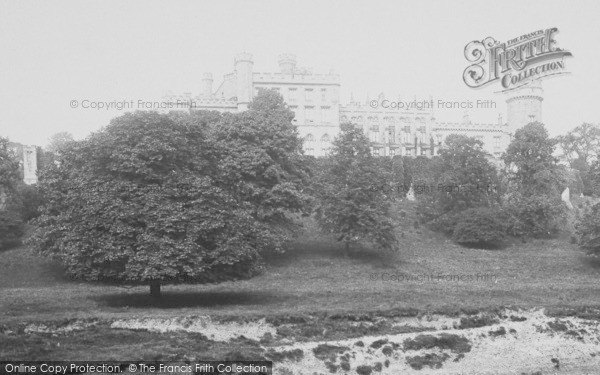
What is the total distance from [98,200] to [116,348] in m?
11.2

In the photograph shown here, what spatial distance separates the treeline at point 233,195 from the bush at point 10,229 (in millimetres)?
173

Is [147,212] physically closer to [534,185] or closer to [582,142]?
[534,185]

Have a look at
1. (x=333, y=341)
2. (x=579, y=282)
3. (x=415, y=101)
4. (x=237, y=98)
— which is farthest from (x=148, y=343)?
(x=415, y=101)

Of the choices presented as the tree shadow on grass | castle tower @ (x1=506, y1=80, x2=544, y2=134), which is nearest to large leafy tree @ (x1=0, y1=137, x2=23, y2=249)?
the tree shadow on grass

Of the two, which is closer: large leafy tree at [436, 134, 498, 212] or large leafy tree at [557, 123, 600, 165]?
large leafy tree at [436, 134, 498, 212]

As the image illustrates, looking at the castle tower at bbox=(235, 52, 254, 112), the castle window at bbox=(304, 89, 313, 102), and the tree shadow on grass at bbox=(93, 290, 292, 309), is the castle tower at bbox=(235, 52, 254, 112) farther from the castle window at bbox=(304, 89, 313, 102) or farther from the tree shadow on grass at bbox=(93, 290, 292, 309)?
the tree shadow on grass at bbox=(93, 290, 292, 309)

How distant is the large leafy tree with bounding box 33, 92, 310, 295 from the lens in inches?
1367

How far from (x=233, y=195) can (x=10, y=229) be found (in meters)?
17.3

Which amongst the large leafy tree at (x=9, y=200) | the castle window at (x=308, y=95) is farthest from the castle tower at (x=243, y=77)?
the large leafy tree at (x=9, y=200)

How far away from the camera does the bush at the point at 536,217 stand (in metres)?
60.7

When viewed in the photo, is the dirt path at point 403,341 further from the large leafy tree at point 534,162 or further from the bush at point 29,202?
the large leafy tree at point 534,162

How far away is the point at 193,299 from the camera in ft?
124

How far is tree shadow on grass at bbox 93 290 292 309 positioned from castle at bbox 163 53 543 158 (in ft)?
142

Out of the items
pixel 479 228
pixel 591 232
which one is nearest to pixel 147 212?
pixel 479 228
